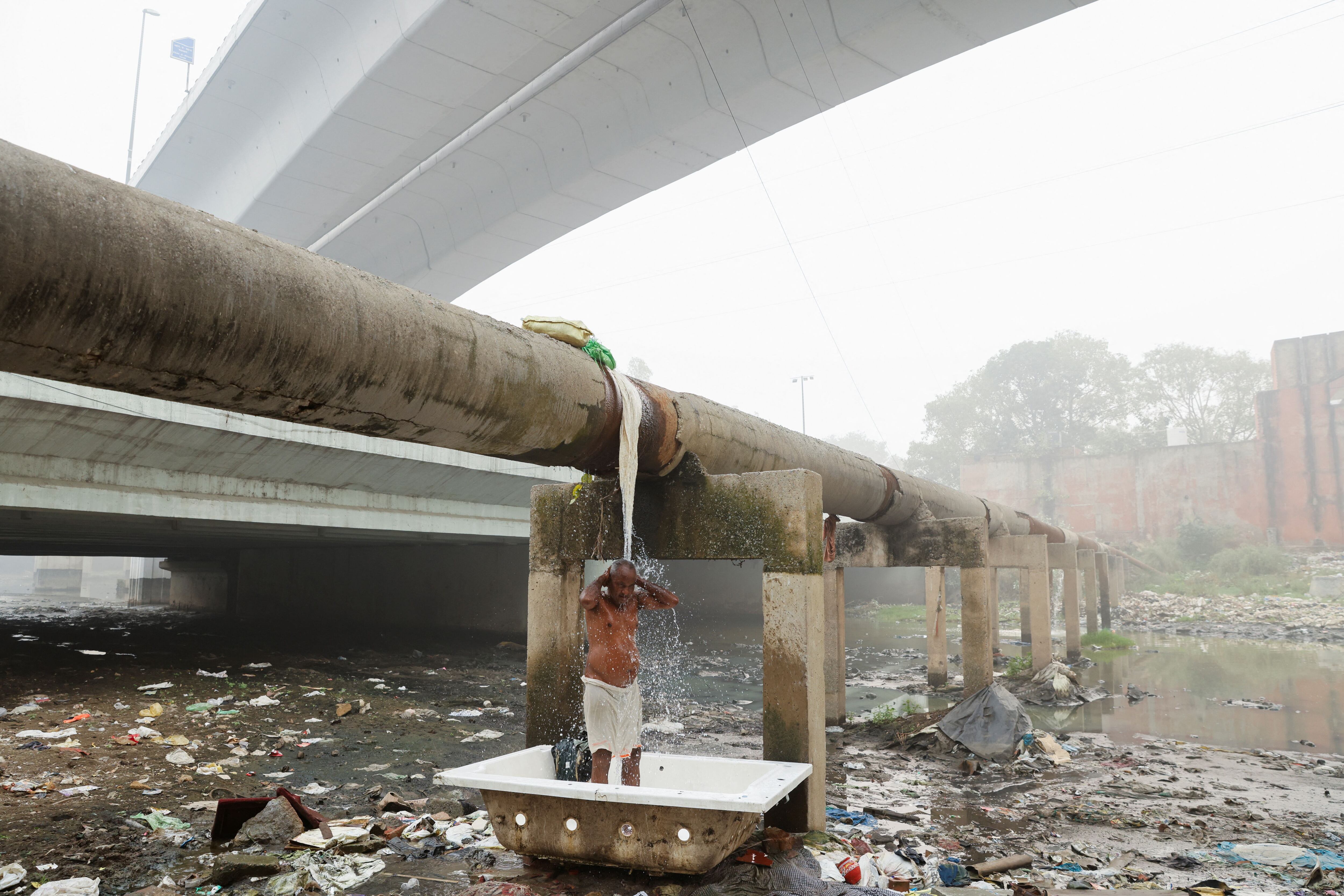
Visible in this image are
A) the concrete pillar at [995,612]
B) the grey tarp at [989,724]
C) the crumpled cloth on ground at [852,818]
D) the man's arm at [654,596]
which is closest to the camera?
the man's arm at [654,596]

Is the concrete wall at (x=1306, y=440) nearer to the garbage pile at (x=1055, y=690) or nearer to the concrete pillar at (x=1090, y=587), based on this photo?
the concrete pillar at (x=1090, y=587)

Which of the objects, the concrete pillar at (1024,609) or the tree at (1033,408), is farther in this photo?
the tree at (1033,408)

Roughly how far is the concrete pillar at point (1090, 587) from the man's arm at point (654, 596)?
16.7 meters

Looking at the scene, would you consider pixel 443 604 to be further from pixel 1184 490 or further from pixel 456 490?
pixel 1184 490

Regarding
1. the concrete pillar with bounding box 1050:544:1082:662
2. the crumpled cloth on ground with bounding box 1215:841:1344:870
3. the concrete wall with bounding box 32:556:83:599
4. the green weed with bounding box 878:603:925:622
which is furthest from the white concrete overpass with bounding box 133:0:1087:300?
the concrete wall with bounding box 32:556:83:599

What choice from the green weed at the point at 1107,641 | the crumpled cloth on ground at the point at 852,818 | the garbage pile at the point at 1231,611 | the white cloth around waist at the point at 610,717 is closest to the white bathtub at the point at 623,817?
the white cloth around waist at the point at 610,717

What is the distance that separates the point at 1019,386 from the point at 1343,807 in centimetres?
5023

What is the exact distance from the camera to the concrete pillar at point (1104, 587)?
20141mm

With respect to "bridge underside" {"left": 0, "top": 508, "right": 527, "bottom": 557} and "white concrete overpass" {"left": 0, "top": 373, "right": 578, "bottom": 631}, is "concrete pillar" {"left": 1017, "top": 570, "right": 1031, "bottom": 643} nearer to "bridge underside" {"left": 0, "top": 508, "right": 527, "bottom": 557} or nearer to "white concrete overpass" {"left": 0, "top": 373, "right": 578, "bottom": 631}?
"white concrete overpass" {"left": 0, "top": 373, "right": 578, "bottom": 631}

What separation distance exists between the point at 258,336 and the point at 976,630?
7534 millimetres

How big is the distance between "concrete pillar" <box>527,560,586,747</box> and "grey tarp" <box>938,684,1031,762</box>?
13.4 ft

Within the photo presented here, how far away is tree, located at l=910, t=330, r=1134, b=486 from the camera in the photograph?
1956 inches

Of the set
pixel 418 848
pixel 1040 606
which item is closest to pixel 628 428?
pixel 418 848

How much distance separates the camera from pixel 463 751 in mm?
7125
